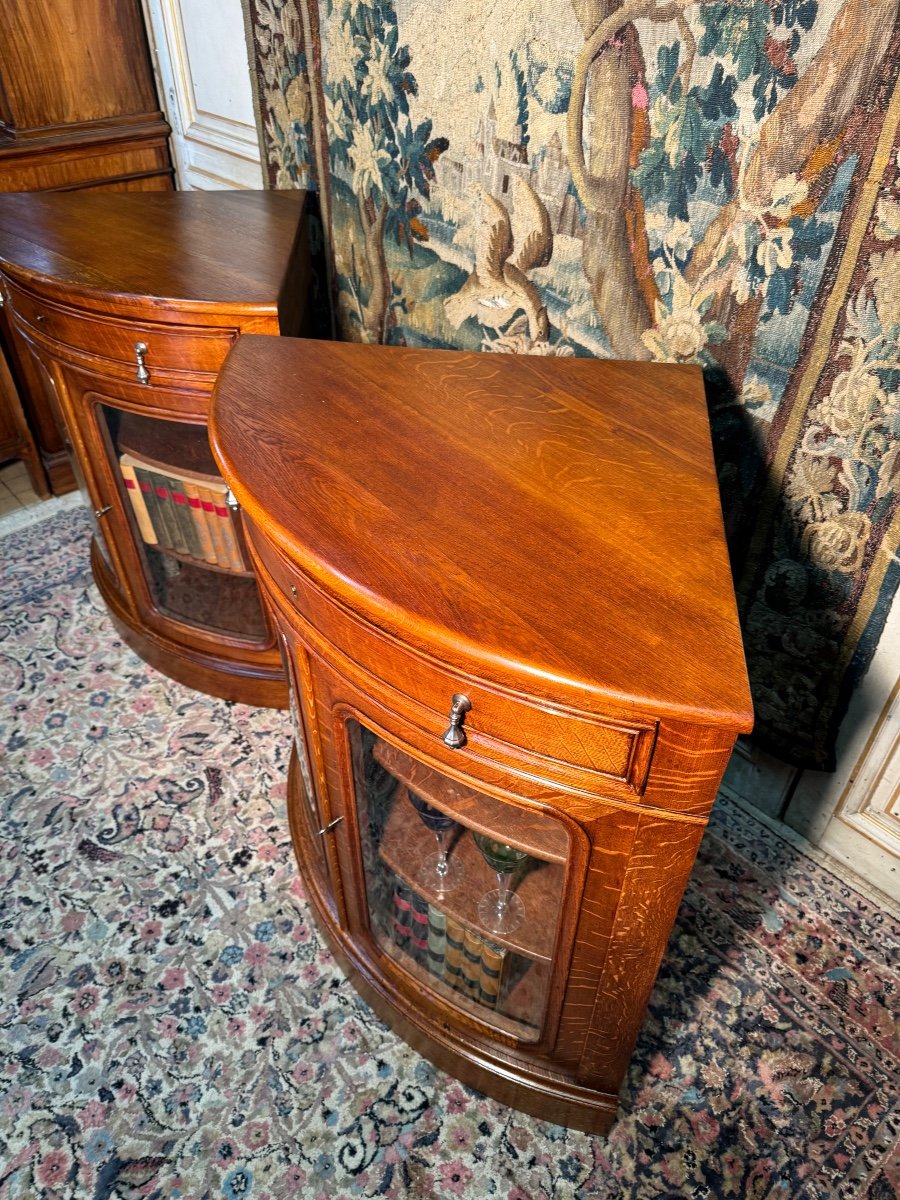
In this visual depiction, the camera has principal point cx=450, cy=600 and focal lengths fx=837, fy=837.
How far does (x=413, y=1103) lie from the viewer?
1049 millimetres

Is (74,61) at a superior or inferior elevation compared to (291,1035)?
superior

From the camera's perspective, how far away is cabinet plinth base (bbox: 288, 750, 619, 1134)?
0.96 m

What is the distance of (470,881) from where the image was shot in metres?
0.93

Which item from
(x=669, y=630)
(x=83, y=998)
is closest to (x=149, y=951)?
(x=83, y=998)

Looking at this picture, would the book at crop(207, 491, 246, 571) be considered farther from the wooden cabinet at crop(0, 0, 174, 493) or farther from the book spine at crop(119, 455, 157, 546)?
the wooden cabinet at crop(0, 0, 174, 493)

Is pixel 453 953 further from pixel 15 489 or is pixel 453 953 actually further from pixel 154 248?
pixel 15 489

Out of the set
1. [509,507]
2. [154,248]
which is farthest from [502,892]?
[154,248]

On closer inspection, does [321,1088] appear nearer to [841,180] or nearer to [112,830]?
[112,830]

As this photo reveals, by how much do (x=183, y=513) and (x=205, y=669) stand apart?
1.04 ft

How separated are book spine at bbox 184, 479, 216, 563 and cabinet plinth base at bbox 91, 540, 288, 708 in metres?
0.20

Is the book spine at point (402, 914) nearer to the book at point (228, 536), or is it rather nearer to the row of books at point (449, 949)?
the row of books at point (449, 949)

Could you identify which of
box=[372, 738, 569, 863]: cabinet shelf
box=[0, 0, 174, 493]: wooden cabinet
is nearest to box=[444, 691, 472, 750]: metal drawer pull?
→ box=[372, 738, 569, 863]: cabinet shelf

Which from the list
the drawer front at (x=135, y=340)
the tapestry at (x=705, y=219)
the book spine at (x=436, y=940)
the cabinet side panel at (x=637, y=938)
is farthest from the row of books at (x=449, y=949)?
the drawer front at (x=135, y=340)

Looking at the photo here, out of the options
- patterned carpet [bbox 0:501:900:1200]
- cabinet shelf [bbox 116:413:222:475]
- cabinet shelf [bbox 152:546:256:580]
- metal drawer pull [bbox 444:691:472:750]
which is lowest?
patterned carpet [bbox 0:501:900:1200]
